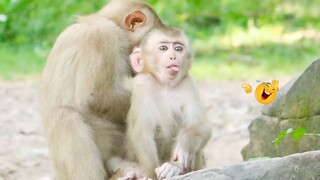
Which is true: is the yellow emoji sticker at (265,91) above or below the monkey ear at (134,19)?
below

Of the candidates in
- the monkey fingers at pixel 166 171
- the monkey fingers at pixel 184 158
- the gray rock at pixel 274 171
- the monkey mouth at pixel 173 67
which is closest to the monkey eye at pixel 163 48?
the monkey mouth at pixel 173 67

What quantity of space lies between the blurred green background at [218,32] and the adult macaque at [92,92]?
574cm

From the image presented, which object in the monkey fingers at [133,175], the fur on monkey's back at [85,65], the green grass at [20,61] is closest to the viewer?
the monkey fingers at [133,175]

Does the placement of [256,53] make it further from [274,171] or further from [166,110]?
[274,171]

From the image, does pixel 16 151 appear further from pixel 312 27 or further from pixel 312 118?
pixel 312 27

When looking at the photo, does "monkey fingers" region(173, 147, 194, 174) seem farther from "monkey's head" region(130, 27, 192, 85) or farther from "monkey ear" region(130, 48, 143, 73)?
"monkey ear" region(130, 48, 143, 73)

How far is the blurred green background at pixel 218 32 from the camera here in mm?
12414

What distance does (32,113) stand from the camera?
9828mm

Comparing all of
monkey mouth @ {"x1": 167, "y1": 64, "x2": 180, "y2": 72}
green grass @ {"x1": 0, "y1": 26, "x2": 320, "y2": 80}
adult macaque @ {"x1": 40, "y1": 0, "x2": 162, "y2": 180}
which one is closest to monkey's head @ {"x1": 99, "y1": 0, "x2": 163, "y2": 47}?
adult macaque @ {"x1": 40, "y1": 0, "x2": 162, "y2": 180}

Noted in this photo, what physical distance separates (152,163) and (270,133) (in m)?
1.20

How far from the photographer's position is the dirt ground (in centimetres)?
784

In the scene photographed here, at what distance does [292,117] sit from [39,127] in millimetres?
3976

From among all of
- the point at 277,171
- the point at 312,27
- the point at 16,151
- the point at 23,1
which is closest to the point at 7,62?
the point at 23,1

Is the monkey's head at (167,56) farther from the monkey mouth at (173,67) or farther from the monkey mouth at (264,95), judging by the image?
the monkey mouth at (264,95)
